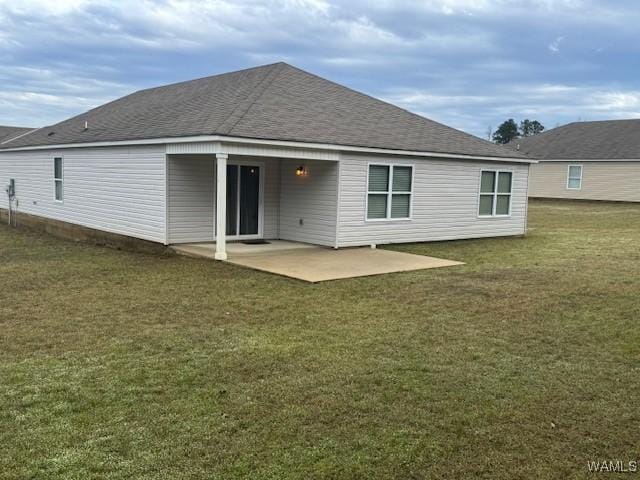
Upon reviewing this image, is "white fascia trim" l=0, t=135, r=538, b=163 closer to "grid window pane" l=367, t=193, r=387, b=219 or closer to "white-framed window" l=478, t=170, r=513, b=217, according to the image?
"white-framed window" l=478, t=170, r=513, b=217

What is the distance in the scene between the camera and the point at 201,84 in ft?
54.1

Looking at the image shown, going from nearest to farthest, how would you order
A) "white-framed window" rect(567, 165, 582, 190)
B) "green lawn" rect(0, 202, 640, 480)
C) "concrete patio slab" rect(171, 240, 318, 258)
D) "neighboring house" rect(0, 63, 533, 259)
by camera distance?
"green lawn" rect(0, 202, 640, 480) < "concrete patio slab" rect(171, 240, 318, 258) < "neighboring house" rect(0, 63, 533, 259) < "white-framed window" rect(567, 165, 582, 190)

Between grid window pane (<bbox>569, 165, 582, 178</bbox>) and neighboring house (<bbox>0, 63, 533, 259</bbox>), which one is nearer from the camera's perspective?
neighboring house (<bbox>0, 63, 533, 259</bbox>)

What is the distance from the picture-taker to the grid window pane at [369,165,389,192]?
13.5m

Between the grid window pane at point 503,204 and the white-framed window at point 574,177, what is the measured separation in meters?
19.8

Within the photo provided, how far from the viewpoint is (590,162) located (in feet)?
Result: 109

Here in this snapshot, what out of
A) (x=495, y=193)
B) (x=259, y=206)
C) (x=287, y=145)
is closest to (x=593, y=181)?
(x=495, y=193)

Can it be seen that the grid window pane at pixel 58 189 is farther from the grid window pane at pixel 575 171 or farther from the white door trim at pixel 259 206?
the grid window pane at pixel 575 171

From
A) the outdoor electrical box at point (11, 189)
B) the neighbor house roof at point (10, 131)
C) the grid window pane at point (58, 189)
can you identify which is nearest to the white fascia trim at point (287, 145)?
the grid window pane at point (58, 189)

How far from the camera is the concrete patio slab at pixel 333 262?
9.97 meters

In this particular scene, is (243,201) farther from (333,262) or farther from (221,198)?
(333,262)

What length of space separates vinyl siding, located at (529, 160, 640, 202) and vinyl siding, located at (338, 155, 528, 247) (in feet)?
60.1

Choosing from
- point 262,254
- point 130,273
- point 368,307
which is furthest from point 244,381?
point 262,254

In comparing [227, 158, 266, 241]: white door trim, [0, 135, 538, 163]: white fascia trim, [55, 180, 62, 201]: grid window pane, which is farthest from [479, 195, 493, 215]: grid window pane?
[55, 180, 62, 201]: grid window pane
